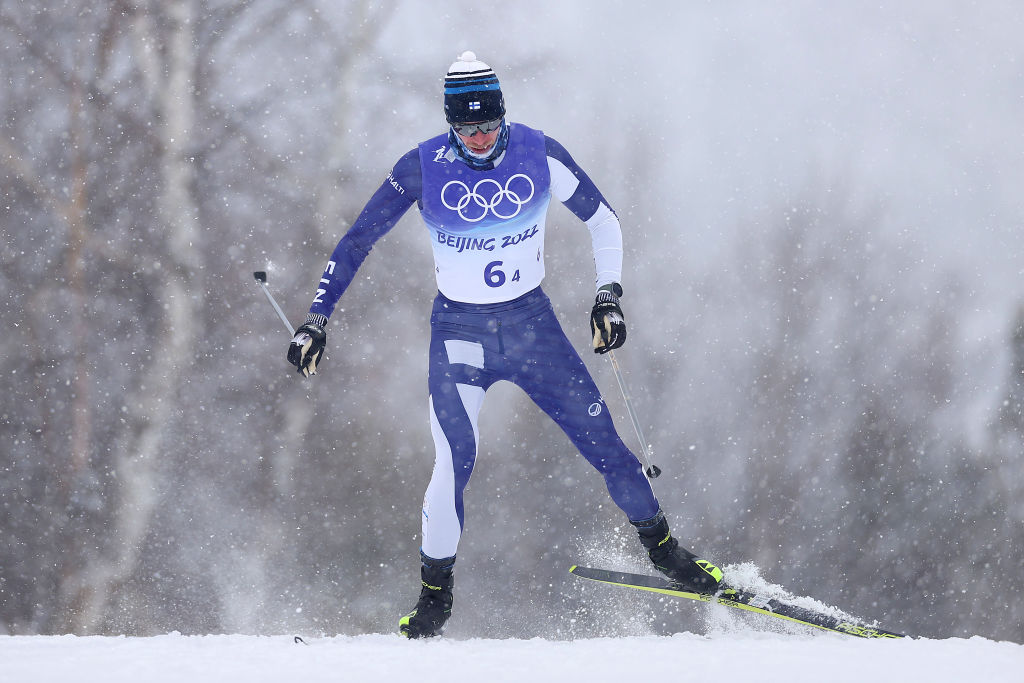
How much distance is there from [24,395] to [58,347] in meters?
0.92

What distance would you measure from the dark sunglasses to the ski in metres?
2.74

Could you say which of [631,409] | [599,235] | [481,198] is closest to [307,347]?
[481,198]

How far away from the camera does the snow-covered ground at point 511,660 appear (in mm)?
3387

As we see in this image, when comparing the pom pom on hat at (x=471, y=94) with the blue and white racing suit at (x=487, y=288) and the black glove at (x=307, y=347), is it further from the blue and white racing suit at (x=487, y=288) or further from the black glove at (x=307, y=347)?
the black glove at (x=307, y=347)

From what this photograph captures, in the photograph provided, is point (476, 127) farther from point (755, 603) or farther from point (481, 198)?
point (755, 603)

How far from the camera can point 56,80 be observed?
10562 mm

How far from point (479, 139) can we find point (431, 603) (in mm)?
2597

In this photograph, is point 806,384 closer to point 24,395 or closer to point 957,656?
point 957,656

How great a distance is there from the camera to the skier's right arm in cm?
397

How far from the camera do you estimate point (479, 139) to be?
389 centimetres

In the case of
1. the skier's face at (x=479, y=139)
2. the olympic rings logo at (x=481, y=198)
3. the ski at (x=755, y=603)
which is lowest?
the ski at (x=755, y=603)

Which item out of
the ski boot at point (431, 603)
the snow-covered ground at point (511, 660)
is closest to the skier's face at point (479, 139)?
the ski boot at point (431, 603)

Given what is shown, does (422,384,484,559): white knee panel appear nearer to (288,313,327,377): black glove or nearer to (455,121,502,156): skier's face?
(288,313,327,377): black glove

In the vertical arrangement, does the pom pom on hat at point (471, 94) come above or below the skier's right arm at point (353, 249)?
above
